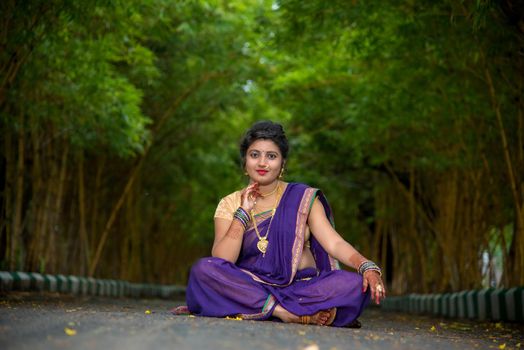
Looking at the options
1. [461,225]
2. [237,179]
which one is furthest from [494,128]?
[237,179]

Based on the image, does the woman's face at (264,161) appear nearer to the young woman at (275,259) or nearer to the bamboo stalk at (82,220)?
the young woman at (275,259)

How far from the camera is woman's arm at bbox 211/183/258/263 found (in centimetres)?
542

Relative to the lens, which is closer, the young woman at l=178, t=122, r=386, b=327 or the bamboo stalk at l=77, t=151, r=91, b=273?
the young woman at l=178, t=122, r=386, b=327

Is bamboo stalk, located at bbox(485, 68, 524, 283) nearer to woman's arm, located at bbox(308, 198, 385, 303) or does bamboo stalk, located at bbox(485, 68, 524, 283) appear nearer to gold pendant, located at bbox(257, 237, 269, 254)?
woman's arm, located at bbox(308, 198, 385, 303)

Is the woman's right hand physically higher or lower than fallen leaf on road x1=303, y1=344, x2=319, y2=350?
higher

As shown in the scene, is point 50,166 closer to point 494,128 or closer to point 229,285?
point 494,128

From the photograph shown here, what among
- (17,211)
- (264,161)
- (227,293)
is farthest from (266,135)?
(17,211)

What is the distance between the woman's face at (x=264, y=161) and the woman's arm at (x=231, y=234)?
119 mm

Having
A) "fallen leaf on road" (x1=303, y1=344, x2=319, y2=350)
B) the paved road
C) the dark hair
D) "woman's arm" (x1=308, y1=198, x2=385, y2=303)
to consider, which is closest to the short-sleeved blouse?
the dark hair

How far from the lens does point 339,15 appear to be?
357 inches

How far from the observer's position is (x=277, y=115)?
828 inches

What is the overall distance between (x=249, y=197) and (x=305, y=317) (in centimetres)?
91

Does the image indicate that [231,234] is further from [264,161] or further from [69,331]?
[69,331]

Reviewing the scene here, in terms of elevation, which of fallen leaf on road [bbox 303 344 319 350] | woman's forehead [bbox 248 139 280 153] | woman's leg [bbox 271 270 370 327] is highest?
woman's forehead [bbox 248 139 280 153]
